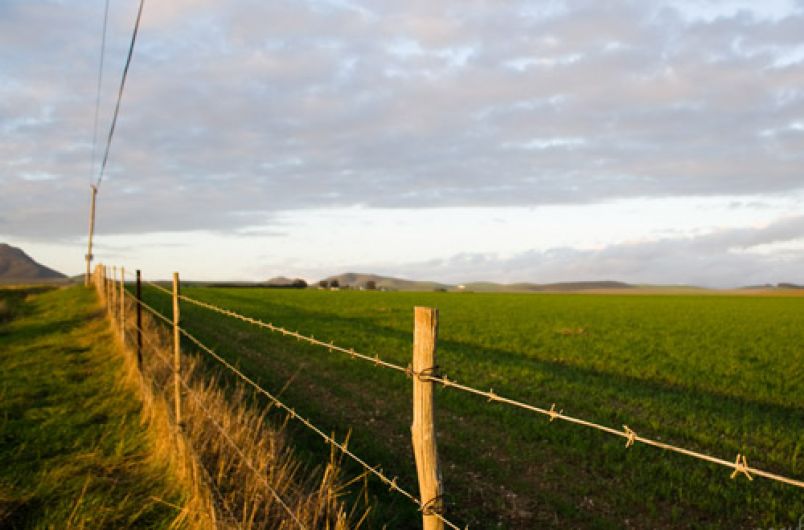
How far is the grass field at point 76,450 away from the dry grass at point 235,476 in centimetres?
28

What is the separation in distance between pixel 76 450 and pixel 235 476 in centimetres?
313

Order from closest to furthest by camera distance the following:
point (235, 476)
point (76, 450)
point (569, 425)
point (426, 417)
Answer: point (426, 417), point (235, 476), point (76, 450), point (569, 425)

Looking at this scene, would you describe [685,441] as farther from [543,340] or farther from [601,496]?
[543,340]

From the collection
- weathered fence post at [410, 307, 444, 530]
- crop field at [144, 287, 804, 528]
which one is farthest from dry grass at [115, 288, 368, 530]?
weathered fence post at [410, 307, 444, 530]

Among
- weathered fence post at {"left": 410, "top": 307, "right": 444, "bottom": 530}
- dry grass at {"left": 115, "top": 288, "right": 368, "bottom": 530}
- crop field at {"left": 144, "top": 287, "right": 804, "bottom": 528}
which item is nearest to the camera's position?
weathered fence post at {"left": 410, "top": 307, "right": 444, "bottom": 530}

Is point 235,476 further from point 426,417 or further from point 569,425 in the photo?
point 569,425

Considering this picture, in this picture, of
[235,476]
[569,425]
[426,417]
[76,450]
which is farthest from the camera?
[569,425]

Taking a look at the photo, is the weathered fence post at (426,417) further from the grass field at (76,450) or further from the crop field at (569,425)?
the crop field at (569,425)

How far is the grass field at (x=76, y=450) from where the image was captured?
5352 mm

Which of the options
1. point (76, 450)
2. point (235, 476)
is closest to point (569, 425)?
point (235, 476)

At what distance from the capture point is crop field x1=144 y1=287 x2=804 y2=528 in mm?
6512

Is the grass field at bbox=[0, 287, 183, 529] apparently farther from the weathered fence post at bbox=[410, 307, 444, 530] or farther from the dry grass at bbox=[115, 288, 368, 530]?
the weathered fence post at bbox=[410, 307, 444, 530]

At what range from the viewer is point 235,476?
17.4ft

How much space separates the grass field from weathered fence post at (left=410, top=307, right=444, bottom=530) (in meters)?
2.98
